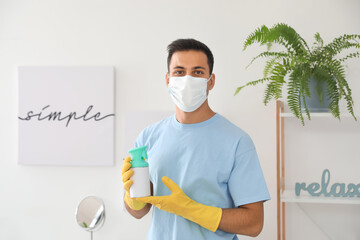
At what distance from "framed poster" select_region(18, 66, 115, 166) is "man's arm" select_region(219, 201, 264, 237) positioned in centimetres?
96

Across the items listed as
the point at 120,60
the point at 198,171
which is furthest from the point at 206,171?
the point at 120,60

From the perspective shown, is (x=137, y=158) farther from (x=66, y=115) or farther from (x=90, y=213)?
(x=66, y=115)

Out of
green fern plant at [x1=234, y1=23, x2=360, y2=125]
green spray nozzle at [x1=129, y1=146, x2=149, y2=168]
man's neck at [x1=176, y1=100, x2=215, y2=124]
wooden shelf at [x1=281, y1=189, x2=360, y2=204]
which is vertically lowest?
wooden shelf at [x1=281, y1=189, x2=360, y2=204]

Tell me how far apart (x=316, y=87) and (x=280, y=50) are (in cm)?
34

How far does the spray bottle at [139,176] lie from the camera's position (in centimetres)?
108

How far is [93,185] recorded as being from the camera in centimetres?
195

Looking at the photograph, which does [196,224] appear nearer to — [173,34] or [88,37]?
[173,34]

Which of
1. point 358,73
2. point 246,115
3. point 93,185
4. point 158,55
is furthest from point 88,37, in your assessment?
point 358,73

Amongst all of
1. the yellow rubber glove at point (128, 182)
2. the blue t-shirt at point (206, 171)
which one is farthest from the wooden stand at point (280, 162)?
the yellow rubber glove at point (128, 182)

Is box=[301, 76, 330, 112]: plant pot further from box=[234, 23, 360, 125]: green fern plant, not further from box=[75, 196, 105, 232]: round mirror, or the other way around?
box=[75, 196, 105, 232]: round mirror

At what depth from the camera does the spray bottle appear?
108cm

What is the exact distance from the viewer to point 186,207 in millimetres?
1074

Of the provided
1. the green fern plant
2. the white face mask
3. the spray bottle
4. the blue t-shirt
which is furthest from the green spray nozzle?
the green fern plant

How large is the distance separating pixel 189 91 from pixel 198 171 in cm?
25
